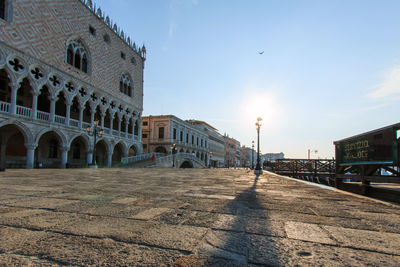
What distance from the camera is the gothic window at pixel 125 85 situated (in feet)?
96.5

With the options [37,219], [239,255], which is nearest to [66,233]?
[37,219]

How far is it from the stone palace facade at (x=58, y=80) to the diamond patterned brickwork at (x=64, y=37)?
0.21 ft

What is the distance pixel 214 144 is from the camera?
228ft

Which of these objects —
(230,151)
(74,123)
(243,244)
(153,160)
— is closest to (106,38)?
(74,123)

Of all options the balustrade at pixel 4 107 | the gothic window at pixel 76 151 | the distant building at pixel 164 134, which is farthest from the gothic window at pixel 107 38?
the distant building at pixel 164 134

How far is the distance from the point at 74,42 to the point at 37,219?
24.4 metres

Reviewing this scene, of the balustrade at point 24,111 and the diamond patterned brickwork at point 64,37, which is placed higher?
the diamond patterned brickwork at point 64,37

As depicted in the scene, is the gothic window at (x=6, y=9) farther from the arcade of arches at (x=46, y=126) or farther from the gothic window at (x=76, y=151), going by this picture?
the gothic window at (x=76, y=151)

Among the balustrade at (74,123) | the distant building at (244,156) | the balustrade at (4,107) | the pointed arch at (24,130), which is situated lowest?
the distant building at (244,156)

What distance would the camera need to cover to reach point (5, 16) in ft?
51.4

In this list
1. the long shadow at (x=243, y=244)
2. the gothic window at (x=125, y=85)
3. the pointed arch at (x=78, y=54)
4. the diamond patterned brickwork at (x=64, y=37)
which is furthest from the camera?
the gothic window at (x=125, y=85)

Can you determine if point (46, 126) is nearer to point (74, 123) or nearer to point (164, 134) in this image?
point (74, 123)

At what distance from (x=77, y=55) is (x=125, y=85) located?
8.49 m

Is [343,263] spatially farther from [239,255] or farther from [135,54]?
[135,54]
